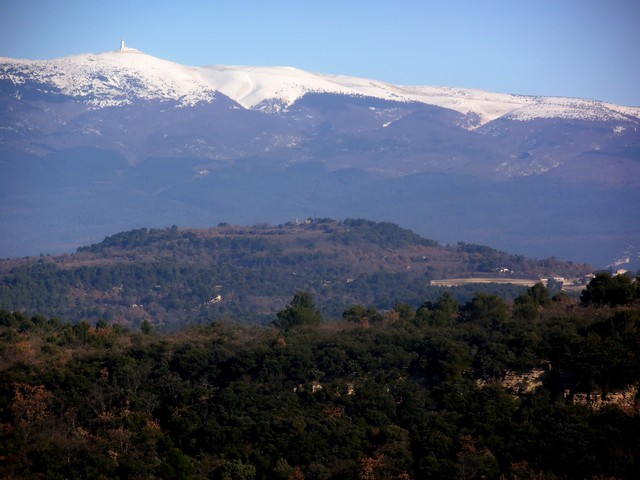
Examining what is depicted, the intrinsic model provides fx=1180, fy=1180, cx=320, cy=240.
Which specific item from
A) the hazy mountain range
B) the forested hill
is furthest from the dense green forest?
the hazy mountain range

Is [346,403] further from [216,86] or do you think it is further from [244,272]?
[216,86]

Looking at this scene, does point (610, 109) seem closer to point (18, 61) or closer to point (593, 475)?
point (18, 61)

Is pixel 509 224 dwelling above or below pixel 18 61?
below

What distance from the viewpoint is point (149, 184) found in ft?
580

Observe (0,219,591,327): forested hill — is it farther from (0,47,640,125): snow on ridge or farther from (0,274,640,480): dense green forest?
(0,47,640,125): snow on ridge

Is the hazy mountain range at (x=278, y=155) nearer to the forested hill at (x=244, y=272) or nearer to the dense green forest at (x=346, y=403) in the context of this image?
the forested hill at (x=244, y=272)

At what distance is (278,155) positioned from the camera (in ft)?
601

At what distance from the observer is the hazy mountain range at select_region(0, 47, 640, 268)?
16712 centimetres

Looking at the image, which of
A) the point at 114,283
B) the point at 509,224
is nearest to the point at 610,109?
the point at 509,224

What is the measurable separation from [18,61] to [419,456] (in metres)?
159

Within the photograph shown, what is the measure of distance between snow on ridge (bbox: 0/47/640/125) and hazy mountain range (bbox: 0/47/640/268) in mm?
342

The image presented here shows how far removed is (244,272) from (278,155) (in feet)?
274

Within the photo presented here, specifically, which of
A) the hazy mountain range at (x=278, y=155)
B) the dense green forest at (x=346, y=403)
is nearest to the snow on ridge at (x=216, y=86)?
the hazy mountain range at (x=278, y=155)

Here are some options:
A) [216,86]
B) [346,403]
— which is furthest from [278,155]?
[346,403]
